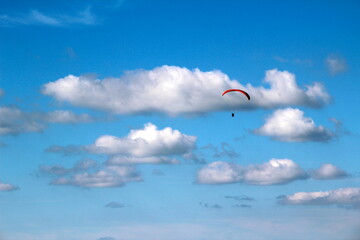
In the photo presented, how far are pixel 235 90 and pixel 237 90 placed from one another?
2520 millimetres

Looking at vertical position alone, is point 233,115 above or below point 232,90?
below

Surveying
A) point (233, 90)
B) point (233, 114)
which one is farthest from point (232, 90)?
point (233, 114)

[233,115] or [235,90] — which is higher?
[235,90]

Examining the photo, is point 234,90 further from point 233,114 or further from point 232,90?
point 233,114

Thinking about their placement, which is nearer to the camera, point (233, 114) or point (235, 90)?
A: point (233, 114)

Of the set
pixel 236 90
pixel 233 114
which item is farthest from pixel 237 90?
pixel 233 114

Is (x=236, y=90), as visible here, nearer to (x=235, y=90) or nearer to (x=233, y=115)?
(x=235, y=90)

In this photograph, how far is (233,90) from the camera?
114000 mm

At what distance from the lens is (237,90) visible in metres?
109

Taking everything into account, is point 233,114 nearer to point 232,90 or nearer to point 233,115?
point 233,115

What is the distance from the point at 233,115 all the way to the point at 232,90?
54.9 ft

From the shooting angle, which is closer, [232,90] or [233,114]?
[233,114]

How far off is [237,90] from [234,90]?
3.90m

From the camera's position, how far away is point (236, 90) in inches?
4345
